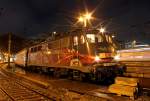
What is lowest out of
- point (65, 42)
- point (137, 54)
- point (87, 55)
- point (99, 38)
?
point (87, 55)

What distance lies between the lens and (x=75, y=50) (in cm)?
1733

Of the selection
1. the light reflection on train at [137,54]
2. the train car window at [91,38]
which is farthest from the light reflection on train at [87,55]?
the light reflection on train at [137,54]

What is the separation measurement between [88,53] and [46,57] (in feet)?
24.9

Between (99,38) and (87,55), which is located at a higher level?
→ (99,38)

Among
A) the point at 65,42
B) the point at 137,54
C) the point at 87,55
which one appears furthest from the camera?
the point at 137,54

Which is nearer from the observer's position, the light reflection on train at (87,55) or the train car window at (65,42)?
the light reflection on train at (87,55)

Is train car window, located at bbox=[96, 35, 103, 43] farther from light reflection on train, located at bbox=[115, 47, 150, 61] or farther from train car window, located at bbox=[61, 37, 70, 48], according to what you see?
light reflection on train, located at bbox=[115, 47, 150, 61]

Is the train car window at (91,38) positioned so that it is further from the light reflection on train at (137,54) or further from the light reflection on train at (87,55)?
the light reflection on train at (137,54)

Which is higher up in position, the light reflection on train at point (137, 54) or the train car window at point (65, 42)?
the train car window at point (65, 42)

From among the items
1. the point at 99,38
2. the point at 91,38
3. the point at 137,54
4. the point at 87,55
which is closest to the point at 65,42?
the point at 91,38

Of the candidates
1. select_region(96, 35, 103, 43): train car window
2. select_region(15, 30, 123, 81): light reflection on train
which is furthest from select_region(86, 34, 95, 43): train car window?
select_region(96, 35, 103, 43): train car window

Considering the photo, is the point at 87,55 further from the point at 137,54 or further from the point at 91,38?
the point at 137,54

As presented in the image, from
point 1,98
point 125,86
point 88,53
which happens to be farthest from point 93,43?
point 1,98

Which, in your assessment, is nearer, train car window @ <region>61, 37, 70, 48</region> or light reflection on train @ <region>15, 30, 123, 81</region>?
light reflection on train @ <region>15, 30, 123, 81</region>
